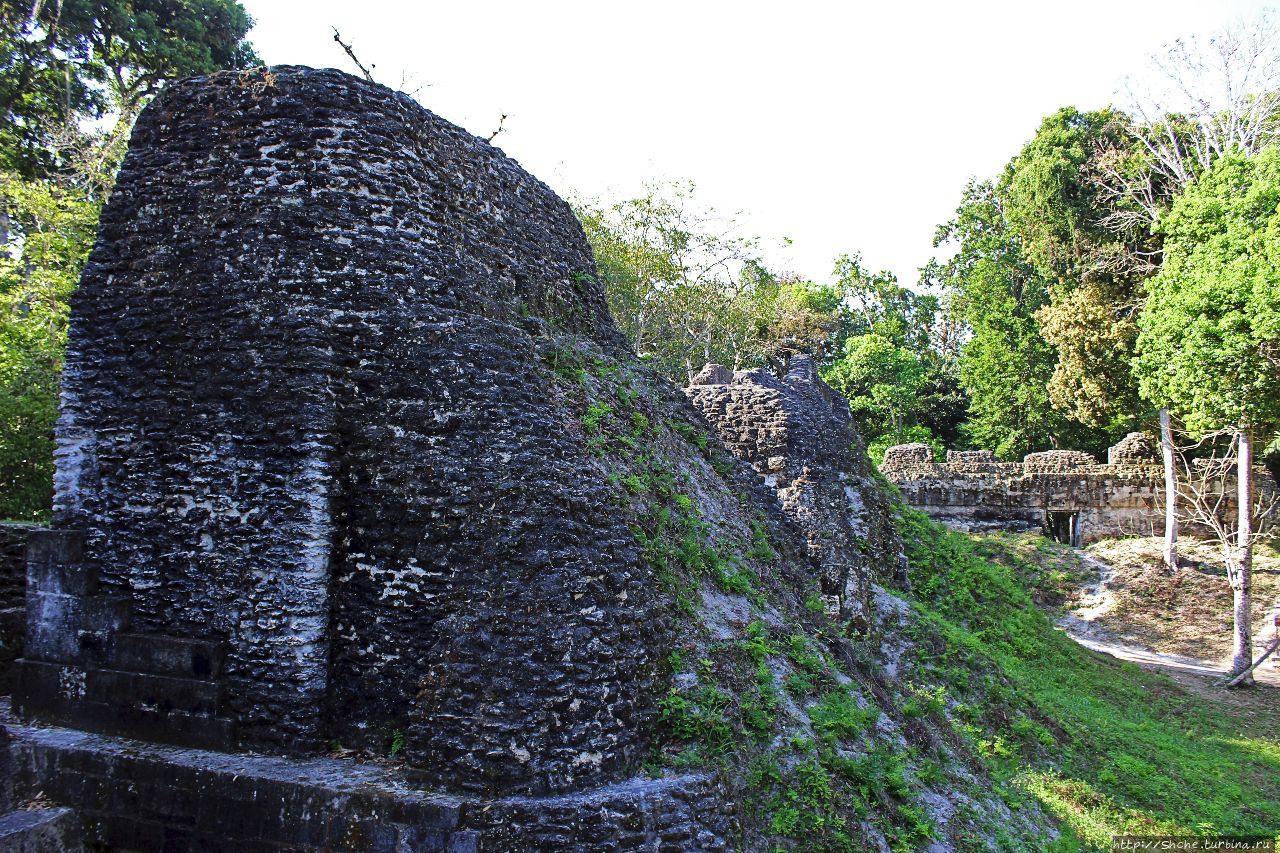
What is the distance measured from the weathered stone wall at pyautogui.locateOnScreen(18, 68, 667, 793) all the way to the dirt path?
1447cm

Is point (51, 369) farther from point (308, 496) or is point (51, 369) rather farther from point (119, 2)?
point (119, 2)

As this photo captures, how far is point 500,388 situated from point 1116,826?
25.7ft

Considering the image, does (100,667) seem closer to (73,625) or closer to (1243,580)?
(73,625)

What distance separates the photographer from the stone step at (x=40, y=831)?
4832mm

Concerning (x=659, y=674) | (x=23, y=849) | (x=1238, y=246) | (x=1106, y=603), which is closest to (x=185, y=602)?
(x=23, y=849)

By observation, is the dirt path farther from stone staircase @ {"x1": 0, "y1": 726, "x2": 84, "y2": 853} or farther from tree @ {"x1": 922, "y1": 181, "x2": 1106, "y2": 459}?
stone staircase @ {"x1": 0, "y1": 726, "x2": 84, "y2": 853}

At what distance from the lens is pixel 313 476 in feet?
17.9

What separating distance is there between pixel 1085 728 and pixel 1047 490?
1373 cm

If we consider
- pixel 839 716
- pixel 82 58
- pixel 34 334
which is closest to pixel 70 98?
pixel 82 58

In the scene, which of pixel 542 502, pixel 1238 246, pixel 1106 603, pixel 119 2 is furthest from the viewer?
pixel 119 2

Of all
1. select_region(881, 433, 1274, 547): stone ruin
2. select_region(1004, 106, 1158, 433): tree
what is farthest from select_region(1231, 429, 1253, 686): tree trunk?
select_region(881, 433, 1274, 547): stone ruin

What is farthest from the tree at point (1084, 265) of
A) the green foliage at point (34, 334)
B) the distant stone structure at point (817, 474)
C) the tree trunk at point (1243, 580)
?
the green foliage at point (34, 334)

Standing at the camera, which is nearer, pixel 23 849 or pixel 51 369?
pixel 23 849

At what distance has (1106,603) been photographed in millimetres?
18797
